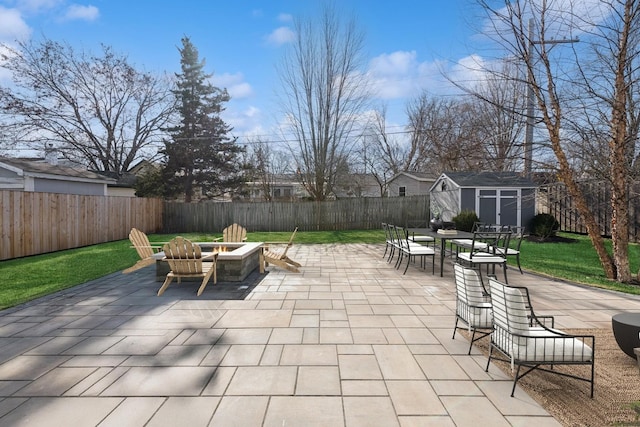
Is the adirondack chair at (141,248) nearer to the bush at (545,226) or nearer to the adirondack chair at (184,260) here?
the adirondack chair at (184,260)

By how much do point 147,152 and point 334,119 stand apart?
16159mm

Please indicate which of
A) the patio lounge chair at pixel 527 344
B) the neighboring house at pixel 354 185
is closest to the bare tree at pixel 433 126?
the neighboring house at pixel 354 185

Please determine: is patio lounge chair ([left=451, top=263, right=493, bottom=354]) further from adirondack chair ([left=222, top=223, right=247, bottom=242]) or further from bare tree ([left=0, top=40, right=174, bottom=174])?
bare tree ([left=0, top=40, right=174, bottom=174])

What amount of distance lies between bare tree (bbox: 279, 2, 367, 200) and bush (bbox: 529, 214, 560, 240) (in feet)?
30.2

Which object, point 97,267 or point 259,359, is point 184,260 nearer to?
point 259,359

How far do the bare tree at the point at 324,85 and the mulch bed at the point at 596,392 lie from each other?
14598 mm

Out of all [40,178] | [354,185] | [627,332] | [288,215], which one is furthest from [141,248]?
[354,185]

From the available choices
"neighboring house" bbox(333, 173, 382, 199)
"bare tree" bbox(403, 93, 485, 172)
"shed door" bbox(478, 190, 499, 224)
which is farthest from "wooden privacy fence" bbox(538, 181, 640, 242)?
"neighboring house" bbox(333, 173, 382, 199)

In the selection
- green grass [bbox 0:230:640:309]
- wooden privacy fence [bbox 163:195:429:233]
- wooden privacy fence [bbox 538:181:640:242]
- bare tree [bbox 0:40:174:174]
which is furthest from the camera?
bare tree [bbox 0:40:174:174]

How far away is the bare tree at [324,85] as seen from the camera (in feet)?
54.9

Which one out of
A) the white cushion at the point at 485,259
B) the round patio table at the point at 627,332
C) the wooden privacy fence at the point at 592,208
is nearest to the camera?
the round patio table at the point at 627,332

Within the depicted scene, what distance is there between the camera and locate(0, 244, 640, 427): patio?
2178mm

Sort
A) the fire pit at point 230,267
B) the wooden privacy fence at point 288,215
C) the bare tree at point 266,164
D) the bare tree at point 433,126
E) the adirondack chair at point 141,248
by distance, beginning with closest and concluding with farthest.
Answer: the fire pit at point 230,267, the adirondack chair at point 141,248, the wooden privacy fence at point 288,215, the bare tree at point 433,126, the bare tree at point 266,164

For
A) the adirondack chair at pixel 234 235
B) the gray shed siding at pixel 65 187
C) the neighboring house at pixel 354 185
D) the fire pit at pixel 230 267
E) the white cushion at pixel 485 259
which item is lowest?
the fire pit at pixel 230 267
